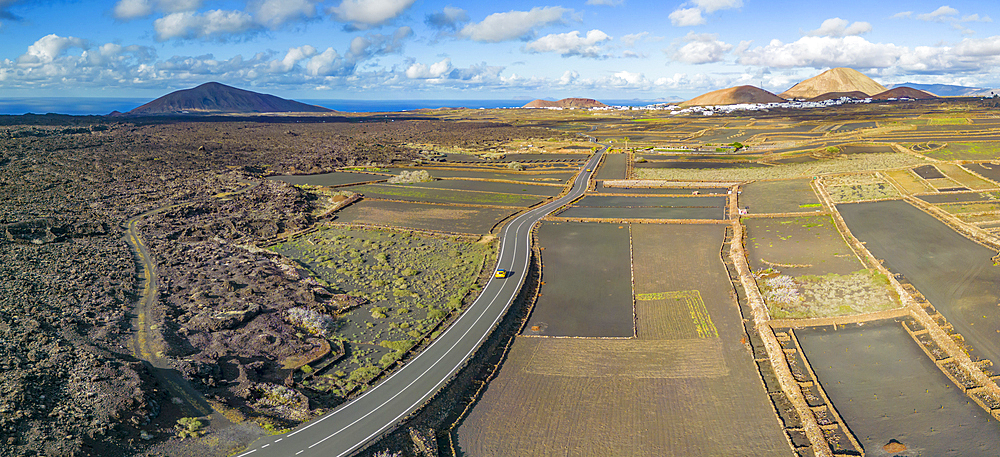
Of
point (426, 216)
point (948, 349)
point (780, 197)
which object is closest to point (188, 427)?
point (426, 216)

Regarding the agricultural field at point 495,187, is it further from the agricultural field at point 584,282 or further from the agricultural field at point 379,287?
the agricultural field at point 379,287

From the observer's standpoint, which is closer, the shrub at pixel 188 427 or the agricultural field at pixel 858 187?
the shrub at pixel 188 427

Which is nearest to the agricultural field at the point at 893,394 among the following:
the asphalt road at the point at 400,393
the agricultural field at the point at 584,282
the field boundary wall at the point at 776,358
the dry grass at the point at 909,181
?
the field boundary wall at the point at 776,358

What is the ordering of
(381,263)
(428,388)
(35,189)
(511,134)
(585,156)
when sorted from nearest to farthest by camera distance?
(428,388)
(381,263)
(35,189)
(585,156)
(511,134)

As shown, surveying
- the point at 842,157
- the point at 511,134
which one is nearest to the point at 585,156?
the point at 842,157

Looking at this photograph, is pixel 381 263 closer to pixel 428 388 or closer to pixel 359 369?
pixel 359 369
